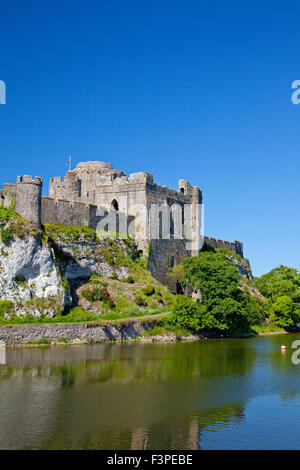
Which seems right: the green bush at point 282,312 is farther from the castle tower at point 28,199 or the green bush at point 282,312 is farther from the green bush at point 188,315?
the castle tower at point 28,199

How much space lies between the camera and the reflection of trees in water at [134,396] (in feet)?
48.6

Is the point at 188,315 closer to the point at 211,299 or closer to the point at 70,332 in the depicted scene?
the point at 211,299

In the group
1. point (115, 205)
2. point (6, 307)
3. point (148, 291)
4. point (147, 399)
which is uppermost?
point (115, 205)

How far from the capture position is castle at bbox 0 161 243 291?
45906 mm

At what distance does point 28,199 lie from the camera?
38.9 metres

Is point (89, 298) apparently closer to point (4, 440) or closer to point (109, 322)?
point (109, 322)

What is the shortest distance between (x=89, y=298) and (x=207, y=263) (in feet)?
37.6

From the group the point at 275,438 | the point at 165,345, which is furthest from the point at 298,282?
the point at 275,438

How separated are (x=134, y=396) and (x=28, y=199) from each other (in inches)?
896

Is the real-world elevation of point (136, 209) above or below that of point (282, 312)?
above

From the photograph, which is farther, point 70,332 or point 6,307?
point 6,307

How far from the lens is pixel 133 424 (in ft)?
52.4

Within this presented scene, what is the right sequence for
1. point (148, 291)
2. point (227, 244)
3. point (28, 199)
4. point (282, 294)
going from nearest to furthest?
point (28, 199) < point (148, 291) < point (282, 294) < point (227, 244)

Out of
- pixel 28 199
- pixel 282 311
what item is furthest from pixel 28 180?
pixel 282 311
